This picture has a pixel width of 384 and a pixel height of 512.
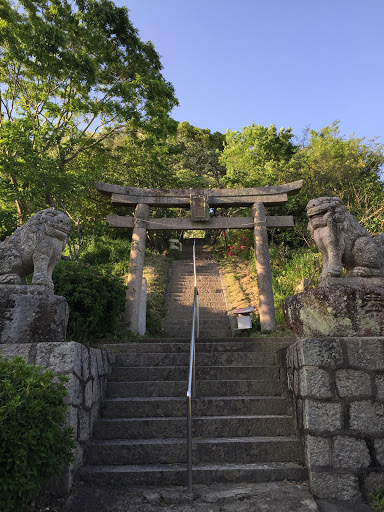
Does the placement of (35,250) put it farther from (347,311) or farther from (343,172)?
(343,172)

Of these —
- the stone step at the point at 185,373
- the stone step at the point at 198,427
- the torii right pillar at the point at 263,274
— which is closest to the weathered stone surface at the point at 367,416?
the stone step at the point at 198,427

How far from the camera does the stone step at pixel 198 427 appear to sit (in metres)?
3.30

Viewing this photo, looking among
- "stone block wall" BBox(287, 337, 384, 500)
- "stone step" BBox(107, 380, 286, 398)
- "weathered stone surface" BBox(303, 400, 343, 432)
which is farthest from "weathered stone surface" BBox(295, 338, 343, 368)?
"stone step" BBox(107, 380, 286, 398)

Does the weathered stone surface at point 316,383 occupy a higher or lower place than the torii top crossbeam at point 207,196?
lower

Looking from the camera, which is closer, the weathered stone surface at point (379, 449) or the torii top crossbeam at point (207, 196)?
the weathered stone surface at point (379, 449)

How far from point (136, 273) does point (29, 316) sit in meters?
4.84

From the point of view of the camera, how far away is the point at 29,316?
307 cm

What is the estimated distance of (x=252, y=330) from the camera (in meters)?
8.48

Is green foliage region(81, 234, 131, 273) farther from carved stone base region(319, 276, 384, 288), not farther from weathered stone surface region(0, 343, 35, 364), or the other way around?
carved stone base region(319, 276, 384, 288)

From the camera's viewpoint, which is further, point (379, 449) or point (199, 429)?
point (199, 429)

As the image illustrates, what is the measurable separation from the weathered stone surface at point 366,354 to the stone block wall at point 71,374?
214 centimetres

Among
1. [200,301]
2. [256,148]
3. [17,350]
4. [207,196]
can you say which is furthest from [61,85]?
[256,148]

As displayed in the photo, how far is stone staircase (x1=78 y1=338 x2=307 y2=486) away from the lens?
2.86 meters

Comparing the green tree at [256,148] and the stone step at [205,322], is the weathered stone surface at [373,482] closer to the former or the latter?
the stone step at [205,322]
